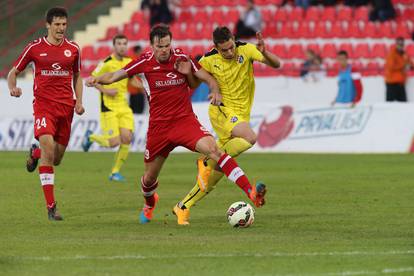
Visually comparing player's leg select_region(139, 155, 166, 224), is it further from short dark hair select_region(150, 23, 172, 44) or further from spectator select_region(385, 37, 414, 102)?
spectator select_region(385, 37, 414, 102)

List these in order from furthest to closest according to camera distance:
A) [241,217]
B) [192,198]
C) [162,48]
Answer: [192,198] < [162,48] < [241,217]

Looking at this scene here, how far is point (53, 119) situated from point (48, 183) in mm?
779

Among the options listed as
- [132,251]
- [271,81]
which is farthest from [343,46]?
[132,251]

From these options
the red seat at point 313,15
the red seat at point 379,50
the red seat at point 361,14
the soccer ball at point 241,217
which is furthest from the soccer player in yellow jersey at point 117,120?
the red seat at point 361,14

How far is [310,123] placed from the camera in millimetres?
25859

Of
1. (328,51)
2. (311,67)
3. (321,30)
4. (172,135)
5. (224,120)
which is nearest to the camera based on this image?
(172,135)

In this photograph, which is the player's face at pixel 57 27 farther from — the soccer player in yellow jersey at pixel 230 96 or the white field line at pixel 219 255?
the white field line at pixel 219 255

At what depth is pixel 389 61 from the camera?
27312 mm

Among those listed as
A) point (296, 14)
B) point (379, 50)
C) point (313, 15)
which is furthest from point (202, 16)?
point (379, 50)

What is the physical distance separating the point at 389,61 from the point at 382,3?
417 centimetres

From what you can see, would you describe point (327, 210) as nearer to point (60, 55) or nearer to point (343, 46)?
point (60, 55)

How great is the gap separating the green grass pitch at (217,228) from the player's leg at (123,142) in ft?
0.84

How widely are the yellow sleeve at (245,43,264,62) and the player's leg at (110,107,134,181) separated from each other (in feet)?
19.8

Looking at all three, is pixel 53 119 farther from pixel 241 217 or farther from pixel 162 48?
pixel 241 217
